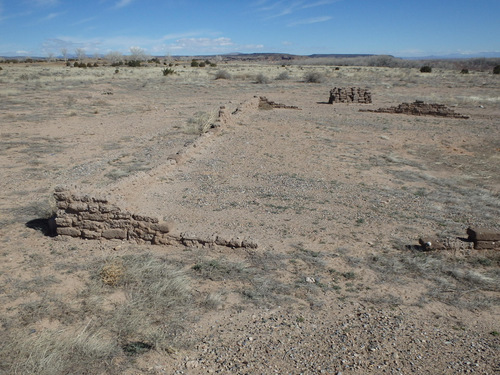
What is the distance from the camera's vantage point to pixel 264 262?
5.53 m

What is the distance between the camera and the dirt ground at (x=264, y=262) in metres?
3.78

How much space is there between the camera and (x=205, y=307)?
4.55 meters

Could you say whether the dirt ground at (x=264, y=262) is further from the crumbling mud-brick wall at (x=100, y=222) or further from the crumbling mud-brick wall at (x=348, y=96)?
the crumbling mud-brick wall at (x=348, y=96)

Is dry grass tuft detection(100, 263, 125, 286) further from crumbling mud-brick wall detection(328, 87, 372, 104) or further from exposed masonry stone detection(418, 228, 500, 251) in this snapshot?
crumbling mud-brick wall detection(328, 87, 372, 104)

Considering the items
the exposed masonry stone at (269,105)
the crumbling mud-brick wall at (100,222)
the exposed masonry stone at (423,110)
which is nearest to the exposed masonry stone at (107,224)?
the crumbling mud-brick wall at (100,222)

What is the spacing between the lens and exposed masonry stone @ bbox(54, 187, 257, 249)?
5.99 meters

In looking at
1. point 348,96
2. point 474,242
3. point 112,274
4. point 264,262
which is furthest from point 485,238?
point 348,96

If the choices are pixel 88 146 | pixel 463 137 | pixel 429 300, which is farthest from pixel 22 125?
pixel 463 137

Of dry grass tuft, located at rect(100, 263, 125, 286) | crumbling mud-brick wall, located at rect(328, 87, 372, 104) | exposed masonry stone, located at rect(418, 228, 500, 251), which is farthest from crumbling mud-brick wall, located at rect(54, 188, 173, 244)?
crumbling mud-brick wall, located at rect(328, 87, 372, 104)

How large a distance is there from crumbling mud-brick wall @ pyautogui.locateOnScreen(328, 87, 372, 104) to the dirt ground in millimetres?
10058

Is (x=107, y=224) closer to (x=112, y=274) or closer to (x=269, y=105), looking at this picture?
(x=112, y=274)

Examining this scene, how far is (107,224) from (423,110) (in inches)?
704

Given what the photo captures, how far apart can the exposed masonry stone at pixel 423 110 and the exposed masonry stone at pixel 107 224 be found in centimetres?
1641

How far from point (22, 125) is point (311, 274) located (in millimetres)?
15452
